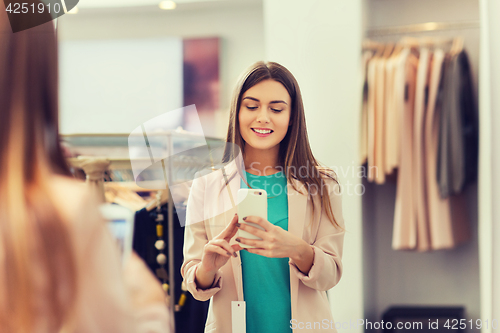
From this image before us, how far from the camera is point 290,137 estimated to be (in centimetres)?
90

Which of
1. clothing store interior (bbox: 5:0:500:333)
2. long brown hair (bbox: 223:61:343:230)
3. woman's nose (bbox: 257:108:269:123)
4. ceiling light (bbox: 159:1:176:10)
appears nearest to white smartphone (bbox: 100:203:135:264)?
clothing store interior (bbox: 5:0:500:333)

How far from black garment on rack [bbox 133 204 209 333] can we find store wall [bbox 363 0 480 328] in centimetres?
46

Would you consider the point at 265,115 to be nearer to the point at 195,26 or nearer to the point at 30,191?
the point at 195,26

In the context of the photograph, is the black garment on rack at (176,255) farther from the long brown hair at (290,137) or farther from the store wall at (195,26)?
the store wall at (195,26)

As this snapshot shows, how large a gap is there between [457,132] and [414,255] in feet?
1.41

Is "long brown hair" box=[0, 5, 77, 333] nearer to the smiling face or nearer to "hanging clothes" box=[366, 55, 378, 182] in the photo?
the smiling face

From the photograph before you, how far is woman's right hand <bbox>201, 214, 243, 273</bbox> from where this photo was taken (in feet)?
2.73

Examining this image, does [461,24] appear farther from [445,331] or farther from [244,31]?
[445,331]

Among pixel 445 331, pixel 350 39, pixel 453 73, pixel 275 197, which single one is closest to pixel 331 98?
pixel 350 39

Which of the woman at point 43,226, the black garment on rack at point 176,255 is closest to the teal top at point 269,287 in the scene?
the black garment on rack at point 176,255

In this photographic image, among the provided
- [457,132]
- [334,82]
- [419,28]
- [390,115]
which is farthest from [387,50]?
[334,82]

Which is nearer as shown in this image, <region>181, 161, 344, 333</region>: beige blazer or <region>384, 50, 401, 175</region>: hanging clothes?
<region>181, 161, 344, 333</region>: beige blazer

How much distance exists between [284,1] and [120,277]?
82 cm

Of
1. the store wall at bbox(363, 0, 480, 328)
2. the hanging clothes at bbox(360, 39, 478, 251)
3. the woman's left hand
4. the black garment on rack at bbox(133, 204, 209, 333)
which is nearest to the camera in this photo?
the woman's left hand
